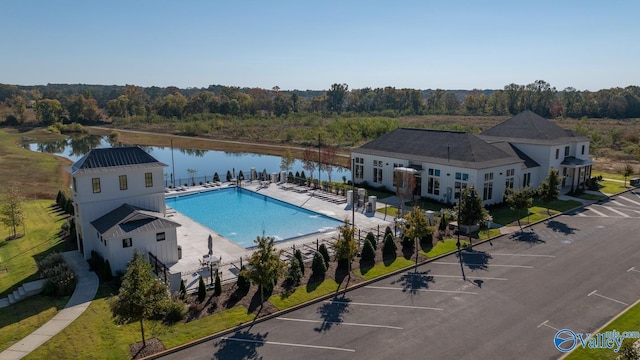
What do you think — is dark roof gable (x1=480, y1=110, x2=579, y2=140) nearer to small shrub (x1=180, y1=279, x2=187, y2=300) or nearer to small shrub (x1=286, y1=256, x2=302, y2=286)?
small shrub (x1=286, y1=256, x2=302, y2=286)

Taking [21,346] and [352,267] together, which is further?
[352,267]

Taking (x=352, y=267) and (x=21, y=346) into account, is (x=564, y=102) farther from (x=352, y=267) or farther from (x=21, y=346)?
(x=21, y=346)

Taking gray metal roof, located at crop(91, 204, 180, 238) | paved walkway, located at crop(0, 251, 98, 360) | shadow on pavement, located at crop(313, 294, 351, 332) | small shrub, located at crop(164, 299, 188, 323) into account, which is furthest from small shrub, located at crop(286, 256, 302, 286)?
paved walkway, located at crop(0, 251, 98, 360)

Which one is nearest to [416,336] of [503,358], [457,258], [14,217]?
[503,358]

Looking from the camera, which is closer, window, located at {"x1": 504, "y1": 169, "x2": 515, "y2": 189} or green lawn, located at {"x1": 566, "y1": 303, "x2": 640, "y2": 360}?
green lawn, located at {"x1": 566, "y1": 303, "x2": 640, "y2": 360}

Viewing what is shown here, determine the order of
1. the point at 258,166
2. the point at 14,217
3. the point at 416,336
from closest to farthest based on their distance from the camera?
the point at 416,336 < the point at 14,217 < the point at 258,166

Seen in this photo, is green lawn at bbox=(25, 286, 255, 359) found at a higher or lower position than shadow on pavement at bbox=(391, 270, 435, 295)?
lower

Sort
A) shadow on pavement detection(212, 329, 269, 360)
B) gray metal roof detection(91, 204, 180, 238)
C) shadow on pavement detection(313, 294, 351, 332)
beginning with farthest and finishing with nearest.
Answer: gray metal roof detection(91, 204, 180, 238) < shadow on pavement detection(313, 294, 351, 332) < shadow on pavement detection(212, 329, 269, 360)
